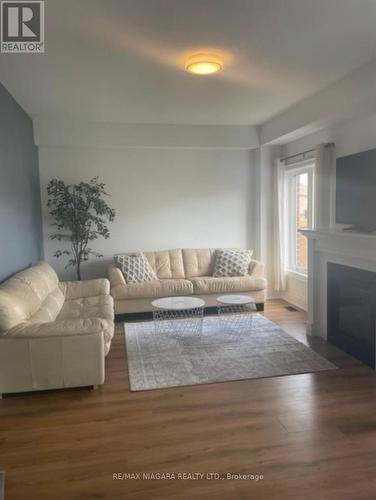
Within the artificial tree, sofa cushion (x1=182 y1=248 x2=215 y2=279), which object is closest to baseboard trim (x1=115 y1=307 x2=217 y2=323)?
sofa cushion (x1=182 y1=248 x2=215 y2=279)

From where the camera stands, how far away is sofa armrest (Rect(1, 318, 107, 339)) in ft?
8.64

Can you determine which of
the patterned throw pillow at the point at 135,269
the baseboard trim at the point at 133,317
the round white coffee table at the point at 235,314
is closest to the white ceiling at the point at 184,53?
the patterned throw pillow at the point at 135,269

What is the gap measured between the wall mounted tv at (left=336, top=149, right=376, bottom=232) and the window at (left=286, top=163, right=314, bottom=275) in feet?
3.67

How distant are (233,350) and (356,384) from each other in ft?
3.69

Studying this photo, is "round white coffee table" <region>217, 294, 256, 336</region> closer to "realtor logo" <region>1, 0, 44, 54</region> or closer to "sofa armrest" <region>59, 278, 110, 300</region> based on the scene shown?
"sofa armrest" <region>59, 278, 110, 300</region>

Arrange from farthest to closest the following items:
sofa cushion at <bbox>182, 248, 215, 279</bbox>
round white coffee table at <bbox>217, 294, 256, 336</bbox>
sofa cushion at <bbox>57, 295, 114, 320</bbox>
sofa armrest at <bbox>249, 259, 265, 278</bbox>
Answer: sofa cushion at <bbox>182, 248, 215, 279</bbox>
sofa armrest at <bbox>249, 259, 265, 278</bbox>
round white coffee table at <bbox>217, 294, 256, 336</bbox>
sofa cushion at <bbox>57, 295, 114, 320</bbox>

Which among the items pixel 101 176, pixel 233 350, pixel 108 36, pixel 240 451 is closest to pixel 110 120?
pixel 101 176

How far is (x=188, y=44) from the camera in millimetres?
2631

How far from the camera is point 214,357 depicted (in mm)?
3355

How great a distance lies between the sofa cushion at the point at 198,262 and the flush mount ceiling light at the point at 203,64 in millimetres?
2847

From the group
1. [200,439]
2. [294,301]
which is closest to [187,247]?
[294,301]

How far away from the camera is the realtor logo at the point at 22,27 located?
2.23 meters

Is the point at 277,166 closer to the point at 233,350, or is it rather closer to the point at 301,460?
the point at 233,350

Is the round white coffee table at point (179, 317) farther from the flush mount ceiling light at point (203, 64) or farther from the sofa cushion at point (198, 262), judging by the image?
the flush mount ceiling light at point (203, 64)
